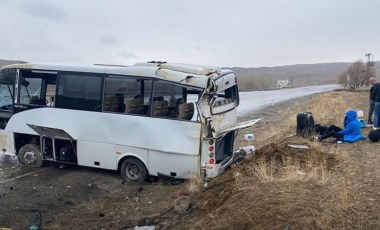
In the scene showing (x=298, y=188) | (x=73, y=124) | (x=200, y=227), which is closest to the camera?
(x=200, y=227)

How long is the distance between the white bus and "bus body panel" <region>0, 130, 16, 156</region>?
27 mm

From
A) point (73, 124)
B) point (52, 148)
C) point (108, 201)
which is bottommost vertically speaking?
point (108, 201)

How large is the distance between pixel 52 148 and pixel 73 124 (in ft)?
3.43

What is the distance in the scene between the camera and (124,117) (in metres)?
9.34

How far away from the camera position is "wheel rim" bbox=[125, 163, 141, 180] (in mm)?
9514

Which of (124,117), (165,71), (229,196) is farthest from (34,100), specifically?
(229,196)

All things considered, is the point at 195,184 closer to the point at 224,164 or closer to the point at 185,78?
the point at 224,164

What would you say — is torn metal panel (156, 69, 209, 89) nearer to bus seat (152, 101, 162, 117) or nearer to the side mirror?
bus seat (152, 101, 162, 117)

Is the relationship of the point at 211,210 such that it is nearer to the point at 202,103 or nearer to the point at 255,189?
the point at 255,189

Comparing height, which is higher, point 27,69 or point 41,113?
point 27,69

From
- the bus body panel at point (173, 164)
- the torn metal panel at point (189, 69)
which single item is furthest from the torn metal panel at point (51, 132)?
the torn metal panel at point (189, 69)

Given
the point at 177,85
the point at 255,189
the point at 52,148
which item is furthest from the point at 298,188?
the point at 52,148

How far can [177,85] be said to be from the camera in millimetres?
8938

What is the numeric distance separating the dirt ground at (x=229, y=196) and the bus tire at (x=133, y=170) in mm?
213
